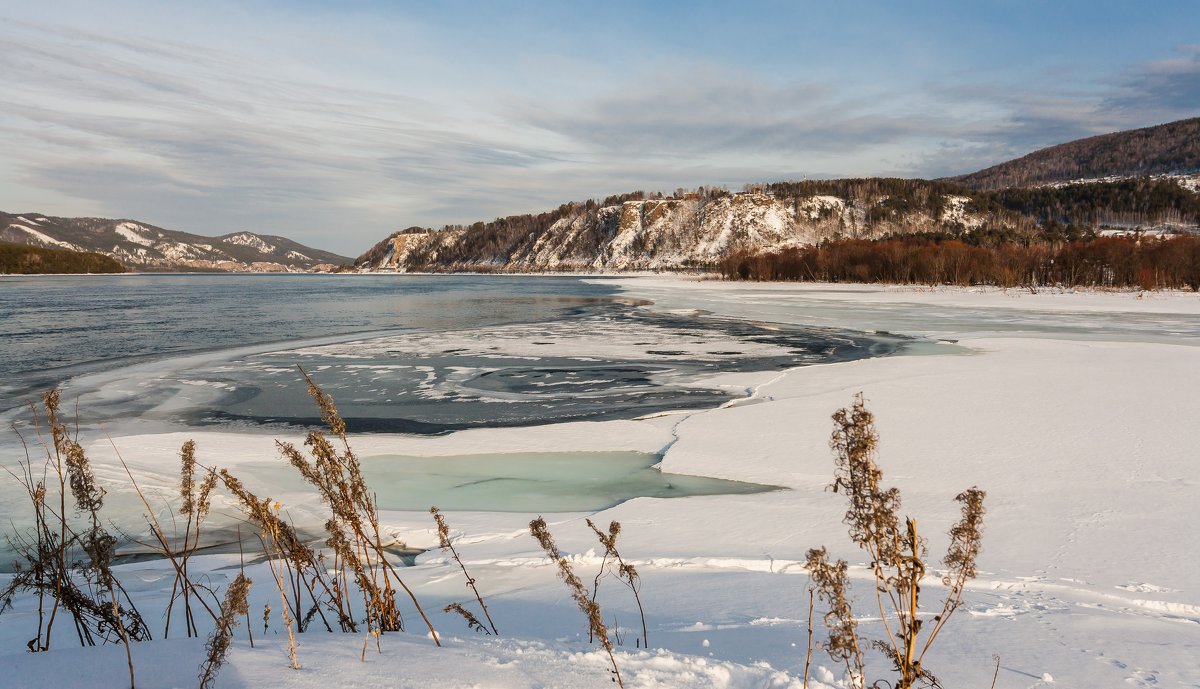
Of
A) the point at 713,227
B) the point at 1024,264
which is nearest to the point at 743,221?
the point at 713,227

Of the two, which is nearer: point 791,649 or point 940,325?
point 791,649

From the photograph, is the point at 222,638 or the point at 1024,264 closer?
the point at 222,638

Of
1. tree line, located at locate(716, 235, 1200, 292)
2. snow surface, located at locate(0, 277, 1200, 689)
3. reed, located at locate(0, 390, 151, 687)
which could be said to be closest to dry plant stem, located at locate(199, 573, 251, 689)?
snow surface, located at locate(0, 277, 1200, 689)

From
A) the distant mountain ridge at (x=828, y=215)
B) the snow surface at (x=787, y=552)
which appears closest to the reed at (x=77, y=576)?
the snow surface at (x=787, y=552)

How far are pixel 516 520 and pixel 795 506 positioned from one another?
7.70 feet

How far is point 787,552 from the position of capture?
459cm

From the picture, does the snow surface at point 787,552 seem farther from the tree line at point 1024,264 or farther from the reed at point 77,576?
the tree line at point 1024,264

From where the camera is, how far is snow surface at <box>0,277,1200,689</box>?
96.7 inches

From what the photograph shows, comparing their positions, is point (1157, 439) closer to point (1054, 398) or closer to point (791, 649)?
point (1054, 398)

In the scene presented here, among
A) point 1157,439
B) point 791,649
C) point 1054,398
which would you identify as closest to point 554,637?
point 791,649

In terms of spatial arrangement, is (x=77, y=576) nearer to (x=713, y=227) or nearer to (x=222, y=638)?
(x=222, y=638)

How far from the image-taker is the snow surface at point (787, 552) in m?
2.46

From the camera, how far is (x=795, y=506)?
566 cm

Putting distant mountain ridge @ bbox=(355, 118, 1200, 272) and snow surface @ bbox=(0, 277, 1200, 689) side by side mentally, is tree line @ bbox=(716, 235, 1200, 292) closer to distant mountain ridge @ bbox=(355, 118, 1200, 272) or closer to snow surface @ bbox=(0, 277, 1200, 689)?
snow surface @ bbox=(0, 277, 1200, 689)
